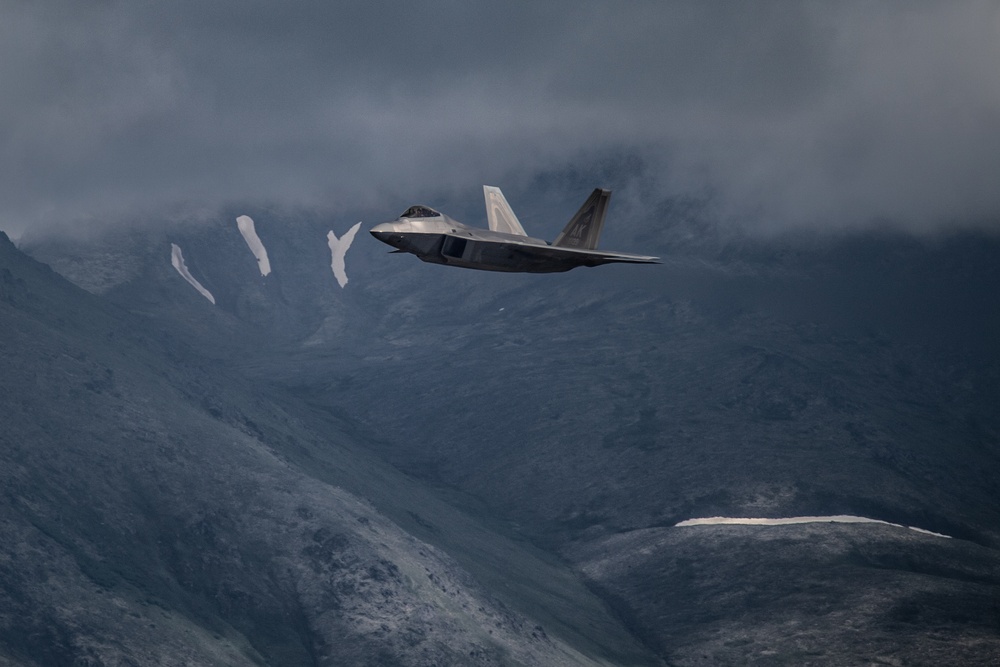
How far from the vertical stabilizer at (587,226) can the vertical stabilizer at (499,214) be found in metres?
8.08

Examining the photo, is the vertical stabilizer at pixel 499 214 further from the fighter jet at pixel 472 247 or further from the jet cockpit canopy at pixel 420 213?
the fighter jet at pixel 472 247

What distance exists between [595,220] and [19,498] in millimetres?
161748

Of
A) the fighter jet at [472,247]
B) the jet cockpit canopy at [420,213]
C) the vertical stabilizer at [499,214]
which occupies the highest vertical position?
the vertical stabilizer at [499,214]

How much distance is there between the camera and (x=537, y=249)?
2758 inches

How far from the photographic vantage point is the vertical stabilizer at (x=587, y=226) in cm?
7681

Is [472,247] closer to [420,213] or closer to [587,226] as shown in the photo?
[420,213]

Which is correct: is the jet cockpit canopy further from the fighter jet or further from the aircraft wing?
the aircraft wing

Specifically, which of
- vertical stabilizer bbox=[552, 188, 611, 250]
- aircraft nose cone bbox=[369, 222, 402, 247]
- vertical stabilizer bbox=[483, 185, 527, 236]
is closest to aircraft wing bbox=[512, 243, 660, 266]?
vertical stabilizer bbox=[552, 188, 611, 250]

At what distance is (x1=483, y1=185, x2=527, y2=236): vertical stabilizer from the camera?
84.9 m

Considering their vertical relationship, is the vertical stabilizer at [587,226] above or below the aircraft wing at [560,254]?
above

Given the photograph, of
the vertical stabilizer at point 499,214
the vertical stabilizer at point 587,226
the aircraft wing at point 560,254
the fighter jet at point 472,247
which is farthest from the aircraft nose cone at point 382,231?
the vertical stabilizer at point 499,214

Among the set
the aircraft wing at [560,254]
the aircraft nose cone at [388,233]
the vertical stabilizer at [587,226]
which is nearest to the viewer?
the aircraft wing at [560,254]

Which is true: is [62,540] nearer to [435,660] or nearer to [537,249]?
[435,660]

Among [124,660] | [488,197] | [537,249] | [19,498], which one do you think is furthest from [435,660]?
[537,249]
